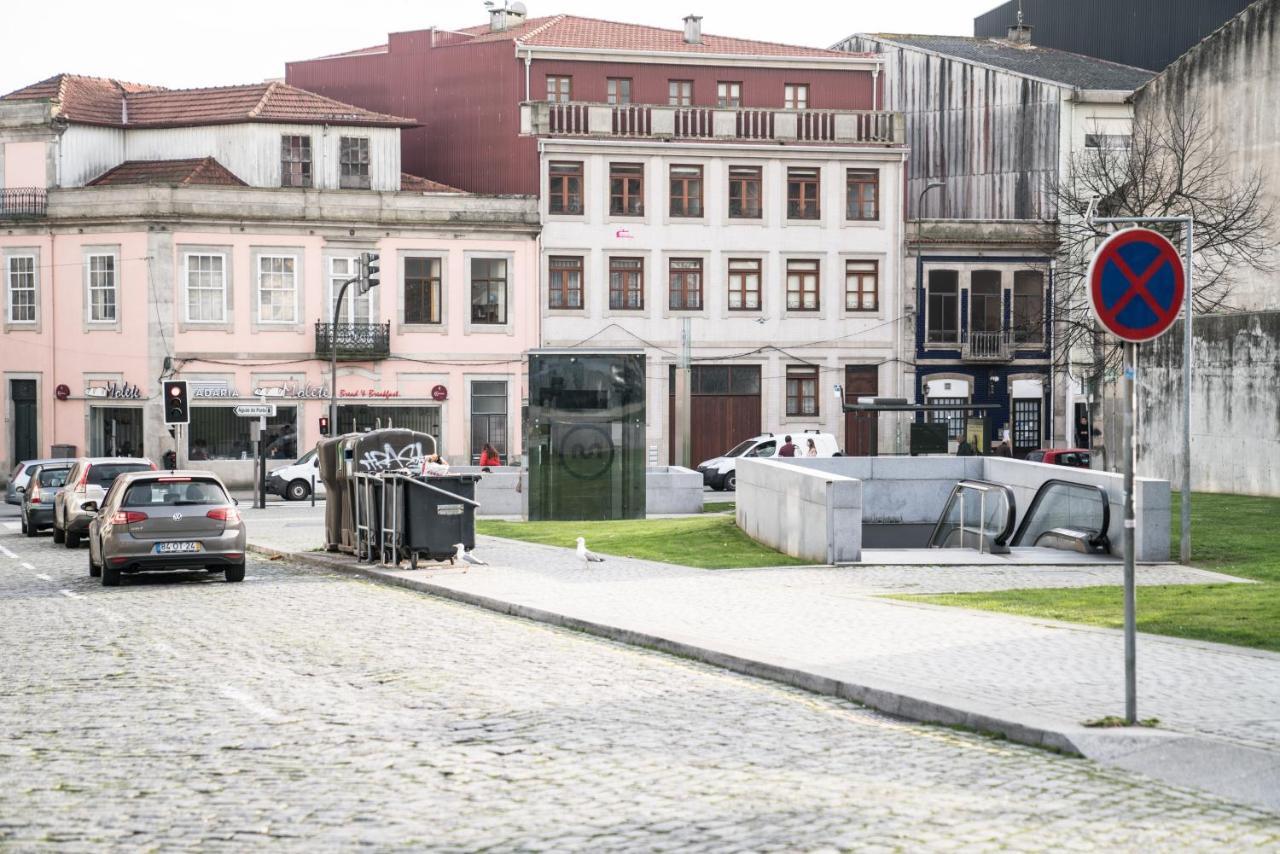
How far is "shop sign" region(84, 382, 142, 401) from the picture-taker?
5134cm

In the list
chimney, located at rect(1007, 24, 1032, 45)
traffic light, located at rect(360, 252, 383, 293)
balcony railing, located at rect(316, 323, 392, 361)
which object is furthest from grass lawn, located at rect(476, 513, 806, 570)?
chimney, located at rect(1007, 24, 1032, 45)

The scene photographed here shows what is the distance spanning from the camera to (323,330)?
2060 inches

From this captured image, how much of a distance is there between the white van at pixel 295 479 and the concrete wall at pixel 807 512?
2528cm

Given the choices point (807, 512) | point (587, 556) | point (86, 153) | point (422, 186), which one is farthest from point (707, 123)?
point (587, 556)

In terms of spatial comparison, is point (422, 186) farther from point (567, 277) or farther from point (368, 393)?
point (368, 393)

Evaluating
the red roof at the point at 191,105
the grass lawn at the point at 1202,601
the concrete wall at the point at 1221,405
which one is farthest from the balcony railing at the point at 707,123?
the grass lawn at the point at 1202,601

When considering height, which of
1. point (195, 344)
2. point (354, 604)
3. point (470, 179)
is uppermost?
point (470, 179)

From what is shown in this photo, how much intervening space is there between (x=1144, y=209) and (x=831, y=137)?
17726 mm

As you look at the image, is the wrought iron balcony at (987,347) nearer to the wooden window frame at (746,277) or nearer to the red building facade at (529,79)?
the wooden window frame at (746,277)

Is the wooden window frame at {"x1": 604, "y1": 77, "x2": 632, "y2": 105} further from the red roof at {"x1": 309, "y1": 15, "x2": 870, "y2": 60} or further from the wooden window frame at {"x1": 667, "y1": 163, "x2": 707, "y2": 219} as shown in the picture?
the wooden window frame at {"x1": 667, "y1": 163, "x2": 707, "y2": 219}

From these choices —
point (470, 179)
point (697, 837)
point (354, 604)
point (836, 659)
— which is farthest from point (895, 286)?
point (697, 837)

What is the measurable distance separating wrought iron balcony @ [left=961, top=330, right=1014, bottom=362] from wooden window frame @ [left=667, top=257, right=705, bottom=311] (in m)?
9.09

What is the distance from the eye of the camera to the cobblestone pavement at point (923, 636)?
32.9ft

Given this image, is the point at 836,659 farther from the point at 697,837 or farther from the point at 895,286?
the point at 895,286
